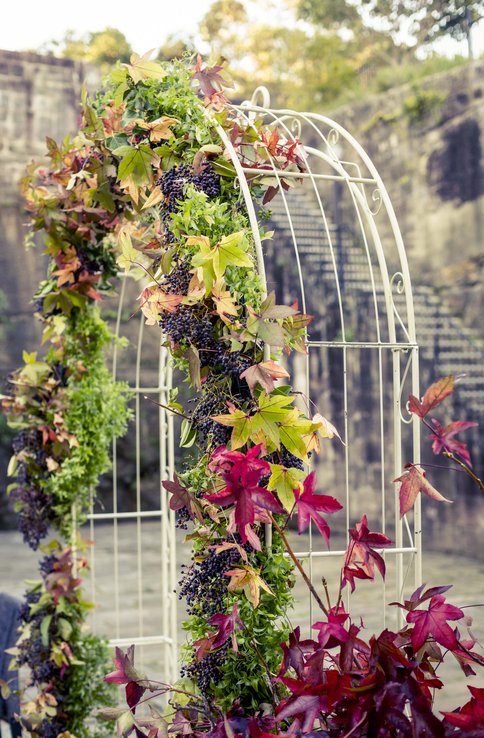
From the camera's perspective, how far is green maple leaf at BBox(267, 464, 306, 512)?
168 centimetres

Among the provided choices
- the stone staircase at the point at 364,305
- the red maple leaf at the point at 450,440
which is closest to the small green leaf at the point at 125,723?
the red maple leaf at the point at 450,440

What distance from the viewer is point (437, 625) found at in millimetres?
1395

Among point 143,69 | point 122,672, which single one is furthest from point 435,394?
point 143,69

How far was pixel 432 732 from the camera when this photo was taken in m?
1.23

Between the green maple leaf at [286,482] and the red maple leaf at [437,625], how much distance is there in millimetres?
365

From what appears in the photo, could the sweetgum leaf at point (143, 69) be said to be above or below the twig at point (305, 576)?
above

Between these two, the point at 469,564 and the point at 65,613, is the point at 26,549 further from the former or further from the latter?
the point at 65,613

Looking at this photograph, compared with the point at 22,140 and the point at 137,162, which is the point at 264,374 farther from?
the point at 22,140

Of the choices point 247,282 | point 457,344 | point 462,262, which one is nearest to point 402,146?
point 462,262

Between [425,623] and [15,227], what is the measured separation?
29.4 feet

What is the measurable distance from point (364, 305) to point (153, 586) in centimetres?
329

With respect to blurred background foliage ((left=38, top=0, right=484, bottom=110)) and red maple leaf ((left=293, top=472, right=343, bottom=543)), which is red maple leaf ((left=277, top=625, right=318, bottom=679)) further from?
blurred background foliage ((left=38, top=0, right=484, bottom=110))

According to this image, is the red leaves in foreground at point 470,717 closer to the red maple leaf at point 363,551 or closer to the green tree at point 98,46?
the red maple leaf at point 363,551

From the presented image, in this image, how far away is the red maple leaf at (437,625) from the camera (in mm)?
1388
